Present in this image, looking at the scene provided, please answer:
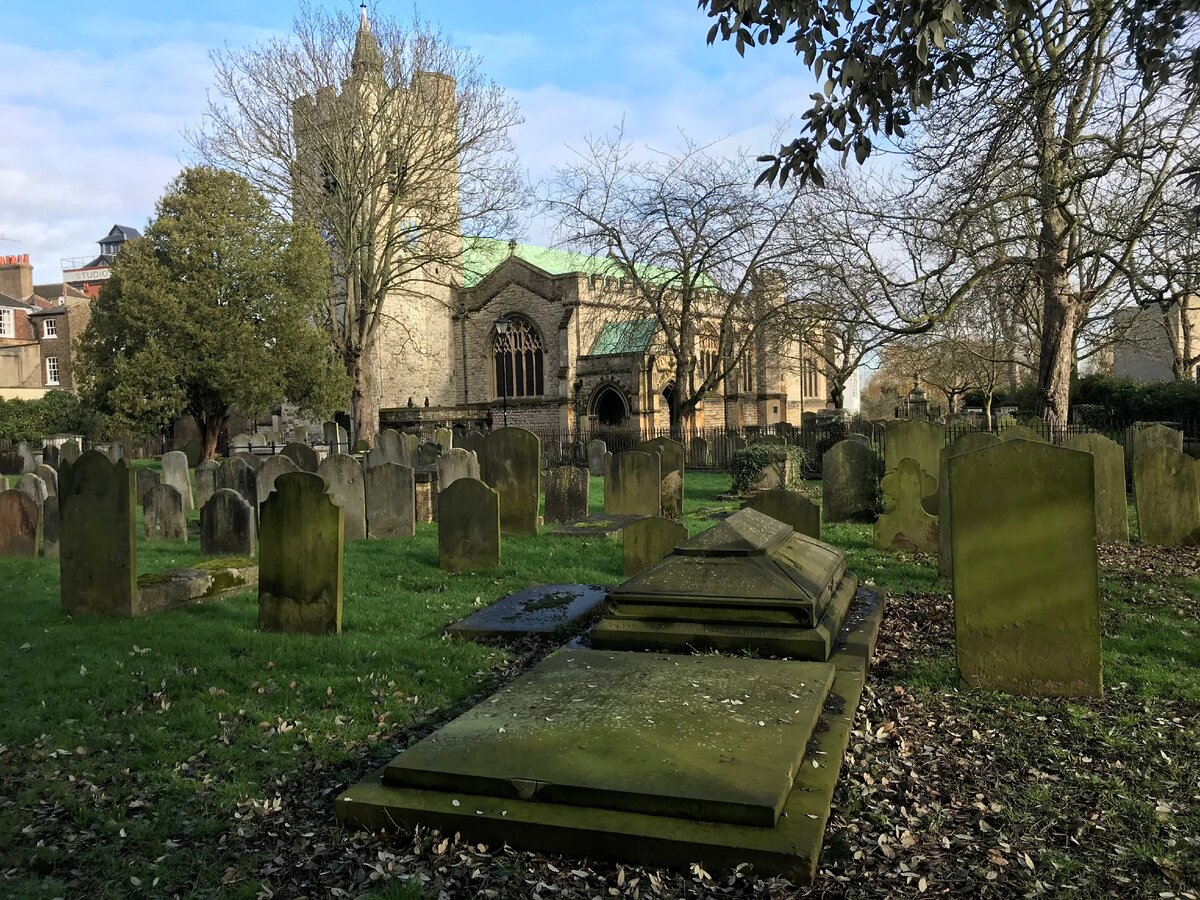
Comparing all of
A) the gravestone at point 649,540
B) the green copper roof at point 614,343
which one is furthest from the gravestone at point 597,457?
the gravestone at point 649,540

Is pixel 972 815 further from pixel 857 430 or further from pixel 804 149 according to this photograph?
pixel 857 430

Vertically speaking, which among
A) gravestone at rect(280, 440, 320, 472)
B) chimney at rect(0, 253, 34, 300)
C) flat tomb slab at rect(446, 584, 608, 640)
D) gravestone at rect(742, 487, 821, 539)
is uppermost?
chimney at rect(0, 253, 34, 300)

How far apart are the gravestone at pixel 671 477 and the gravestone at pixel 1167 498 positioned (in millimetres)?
5930

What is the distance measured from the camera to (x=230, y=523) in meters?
9.73

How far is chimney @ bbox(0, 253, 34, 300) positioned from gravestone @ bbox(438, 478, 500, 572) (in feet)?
195

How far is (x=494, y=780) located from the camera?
330 centimetres

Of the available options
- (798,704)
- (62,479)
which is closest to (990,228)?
(798,704)

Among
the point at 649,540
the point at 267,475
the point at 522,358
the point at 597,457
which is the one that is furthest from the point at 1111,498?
the point at 522,358

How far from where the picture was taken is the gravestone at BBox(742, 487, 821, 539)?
296 inches

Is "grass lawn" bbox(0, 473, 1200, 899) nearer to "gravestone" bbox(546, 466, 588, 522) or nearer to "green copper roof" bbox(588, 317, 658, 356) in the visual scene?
"gravestone" bbox(546, 466, 588, 522)

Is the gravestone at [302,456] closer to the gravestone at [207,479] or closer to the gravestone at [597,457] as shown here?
the gravestone at [207,479]

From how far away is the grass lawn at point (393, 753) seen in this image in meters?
3.04

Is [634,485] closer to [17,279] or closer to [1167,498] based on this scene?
[1167,498]

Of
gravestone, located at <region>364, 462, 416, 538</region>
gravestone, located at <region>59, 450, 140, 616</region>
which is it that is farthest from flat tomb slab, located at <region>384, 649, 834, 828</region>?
gravestone, located at <region>364, 462, 416, 538</region>
